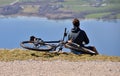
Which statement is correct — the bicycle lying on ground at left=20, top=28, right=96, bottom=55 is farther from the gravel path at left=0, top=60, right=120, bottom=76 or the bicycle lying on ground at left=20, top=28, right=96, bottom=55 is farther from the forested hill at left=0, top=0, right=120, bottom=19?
the forested hill at left=0, top=0, right=120, bottom=19

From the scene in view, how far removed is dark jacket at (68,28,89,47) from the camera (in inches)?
642

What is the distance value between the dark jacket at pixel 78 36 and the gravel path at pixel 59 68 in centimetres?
158

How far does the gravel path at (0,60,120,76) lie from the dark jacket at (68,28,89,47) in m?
1.58

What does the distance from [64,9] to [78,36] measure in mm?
122962

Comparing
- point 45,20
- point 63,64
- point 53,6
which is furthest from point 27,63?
point 53,6

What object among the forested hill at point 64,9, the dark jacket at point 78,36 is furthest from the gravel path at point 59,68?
the forested hill at point 64,9

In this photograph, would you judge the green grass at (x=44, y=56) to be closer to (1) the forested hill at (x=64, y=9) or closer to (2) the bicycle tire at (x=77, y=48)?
(2) the bicycle tire at (x=77, y=48)

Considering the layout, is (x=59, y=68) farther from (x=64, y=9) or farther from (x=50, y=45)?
(x=64, y=9)

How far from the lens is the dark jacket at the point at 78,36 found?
53.5 feet

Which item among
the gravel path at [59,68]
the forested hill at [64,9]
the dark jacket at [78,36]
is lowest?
the forested hill at [64,9]

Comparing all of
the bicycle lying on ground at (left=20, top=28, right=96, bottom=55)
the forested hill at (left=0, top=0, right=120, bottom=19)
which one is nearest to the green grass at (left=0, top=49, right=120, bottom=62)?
the bicycle lying on ground at (left=20, top=28, right=96, bottom=55)

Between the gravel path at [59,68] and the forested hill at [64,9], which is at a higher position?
the gravel path at [59,68]

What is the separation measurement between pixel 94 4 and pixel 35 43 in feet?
413

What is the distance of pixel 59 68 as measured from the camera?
46.0ft
